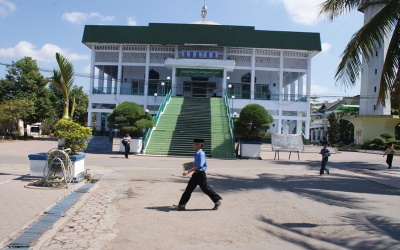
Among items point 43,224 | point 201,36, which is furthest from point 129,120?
point 201,36

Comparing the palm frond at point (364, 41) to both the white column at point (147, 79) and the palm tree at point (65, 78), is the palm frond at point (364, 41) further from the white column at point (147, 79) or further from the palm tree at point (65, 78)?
the white column at point (147, 79)

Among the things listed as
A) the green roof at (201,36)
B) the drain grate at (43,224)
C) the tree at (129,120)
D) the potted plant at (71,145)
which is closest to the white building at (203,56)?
the green roof at (201,36)

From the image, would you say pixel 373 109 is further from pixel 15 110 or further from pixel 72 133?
pixel 72 133

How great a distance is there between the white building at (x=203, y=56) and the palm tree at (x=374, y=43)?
80.2 ft

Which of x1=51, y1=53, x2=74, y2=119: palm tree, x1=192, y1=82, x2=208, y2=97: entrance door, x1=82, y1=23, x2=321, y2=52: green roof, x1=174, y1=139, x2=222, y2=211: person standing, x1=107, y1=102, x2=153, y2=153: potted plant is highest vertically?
x1=82, y1=23, x2=321, y2=52: green roof

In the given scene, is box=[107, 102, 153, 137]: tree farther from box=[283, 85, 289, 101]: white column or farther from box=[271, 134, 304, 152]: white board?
box=[283, 85, 289, 101]: white column

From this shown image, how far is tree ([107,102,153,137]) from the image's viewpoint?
73.4 feet

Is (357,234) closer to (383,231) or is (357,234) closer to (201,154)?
(383,231)

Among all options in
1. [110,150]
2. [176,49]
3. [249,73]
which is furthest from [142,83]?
[110,150]

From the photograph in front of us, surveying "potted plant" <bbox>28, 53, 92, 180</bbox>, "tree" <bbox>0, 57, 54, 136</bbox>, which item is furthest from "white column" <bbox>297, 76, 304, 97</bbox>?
"potted plant" <bbox>28, 53, 92, 180</bbox>

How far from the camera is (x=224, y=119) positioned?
1132 inches

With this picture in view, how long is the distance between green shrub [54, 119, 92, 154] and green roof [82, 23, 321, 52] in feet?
92.7

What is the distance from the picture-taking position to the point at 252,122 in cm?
2184

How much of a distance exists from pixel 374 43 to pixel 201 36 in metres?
27.3
